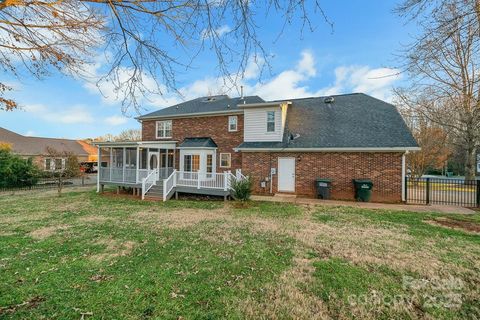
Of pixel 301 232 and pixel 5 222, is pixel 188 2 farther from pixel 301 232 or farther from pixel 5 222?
pixel 5 222

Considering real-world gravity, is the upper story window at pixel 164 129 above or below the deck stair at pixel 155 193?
above

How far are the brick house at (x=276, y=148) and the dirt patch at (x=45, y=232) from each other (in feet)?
20.2

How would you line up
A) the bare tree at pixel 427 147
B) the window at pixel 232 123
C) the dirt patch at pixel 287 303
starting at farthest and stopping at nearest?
the bare tree at pixel 427 147 < the window at pixel 232 123 < the dirt patch at pixel 287 303

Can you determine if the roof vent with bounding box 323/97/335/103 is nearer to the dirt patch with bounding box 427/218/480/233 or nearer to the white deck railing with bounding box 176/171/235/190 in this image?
the white deck railing with bounding box 176/171/235/190

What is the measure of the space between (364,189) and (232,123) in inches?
365

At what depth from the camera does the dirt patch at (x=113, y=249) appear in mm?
4992

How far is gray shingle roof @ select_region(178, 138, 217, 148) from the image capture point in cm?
1609

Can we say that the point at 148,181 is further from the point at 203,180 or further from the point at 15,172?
the point at 15,172

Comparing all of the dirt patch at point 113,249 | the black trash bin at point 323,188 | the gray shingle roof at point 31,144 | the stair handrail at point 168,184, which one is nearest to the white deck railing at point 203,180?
the stair handrail at point 168,184

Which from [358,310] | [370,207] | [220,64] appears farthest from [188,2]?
[370,207]

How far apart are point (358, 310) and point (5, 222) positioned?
1130 centimetres

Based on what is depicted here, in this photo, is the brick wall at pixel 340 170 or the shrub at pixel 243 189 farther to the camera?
the brick wall at pixel 340 170

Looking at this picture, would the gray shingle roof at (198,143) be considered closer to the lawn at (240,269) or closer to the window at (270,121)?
the window at (270,121)

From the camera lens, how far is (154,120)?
63.6ft
